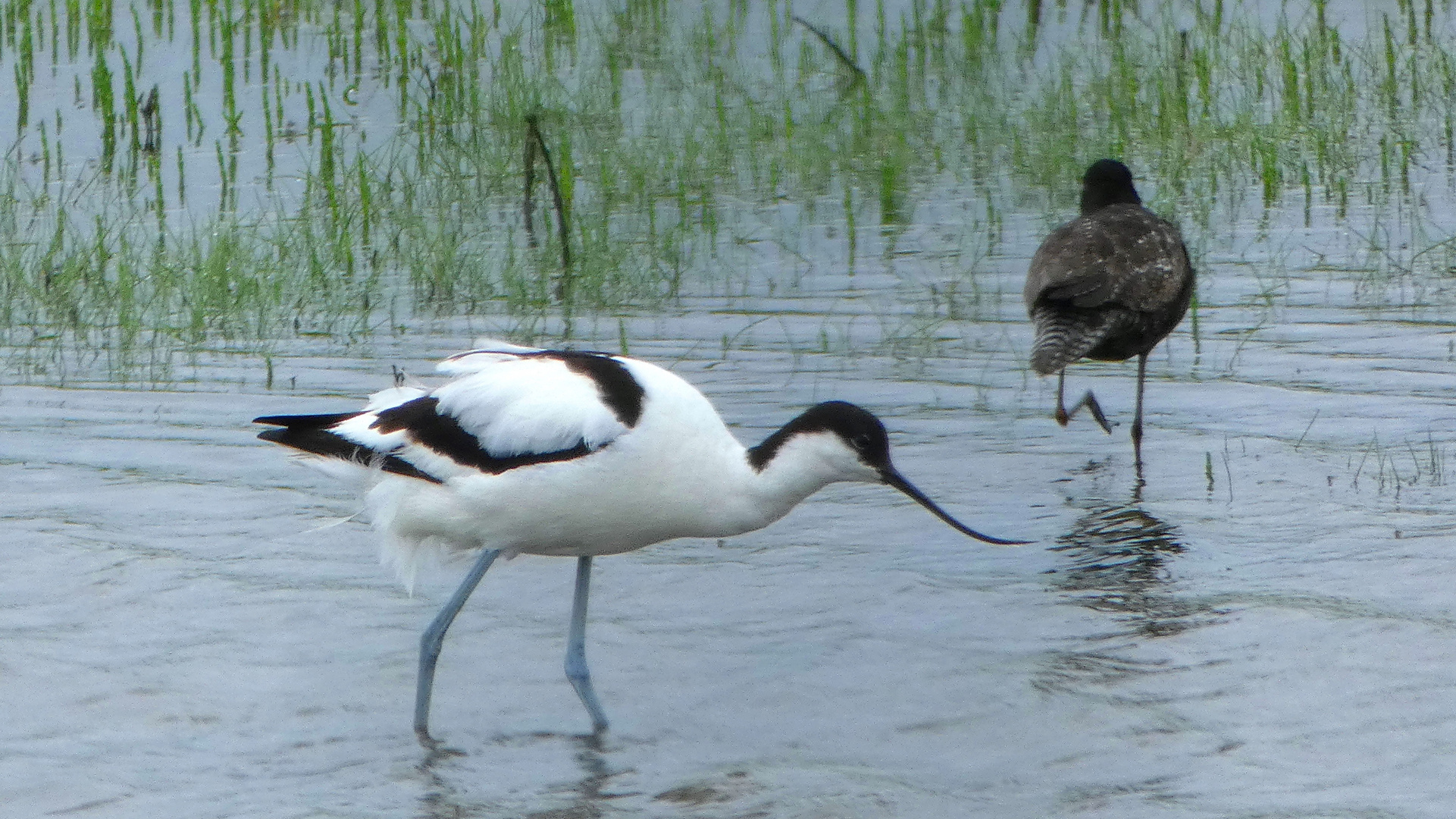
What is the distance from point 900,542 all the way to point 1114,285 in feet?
5.22

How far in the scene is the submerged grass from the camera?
366 inches

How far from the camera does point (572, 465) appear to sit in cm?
469

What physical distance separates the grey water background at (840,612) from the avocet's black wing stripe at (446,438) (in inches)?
26.8

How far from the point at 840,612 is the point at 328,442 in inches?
61.3

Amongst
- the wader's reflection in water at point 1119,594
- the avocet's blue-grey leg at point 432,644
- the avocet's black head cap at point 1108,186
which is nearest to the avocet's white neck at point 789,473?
the avocet's blue-grey leg at point 432,644

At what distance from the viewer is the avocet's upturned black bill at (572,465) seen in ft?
15.4

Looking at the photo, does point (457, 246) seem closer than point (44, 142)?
Yes

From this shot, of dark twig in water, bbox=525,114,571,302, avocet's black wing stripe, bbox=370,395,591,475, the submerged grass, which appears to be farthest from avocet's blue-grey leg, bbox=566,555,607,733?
dark twig in water, bbox=525,114,571,302

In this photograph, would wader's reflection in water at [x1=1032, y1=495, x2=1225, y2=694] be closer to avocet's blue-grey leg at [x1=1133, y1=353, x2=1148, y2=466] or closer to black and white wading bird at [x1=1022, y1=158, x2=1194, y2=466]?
avocet's blue-grey leg at [x1=1133, y1=353, x2=1148, y2=466]

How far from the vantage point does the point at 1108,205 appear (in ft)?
28.0

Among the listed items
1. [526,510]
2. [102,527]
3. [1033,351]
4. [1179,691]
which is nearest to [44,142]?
[102,527]

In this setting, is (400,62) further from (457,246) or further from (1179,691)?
(1179,691)

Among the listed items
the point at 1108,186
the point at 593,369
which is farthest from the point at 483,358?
the point at 1108,186

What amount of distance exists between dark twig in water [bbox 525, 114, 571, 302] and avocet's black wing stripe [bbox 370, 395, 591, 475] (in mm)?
4188
